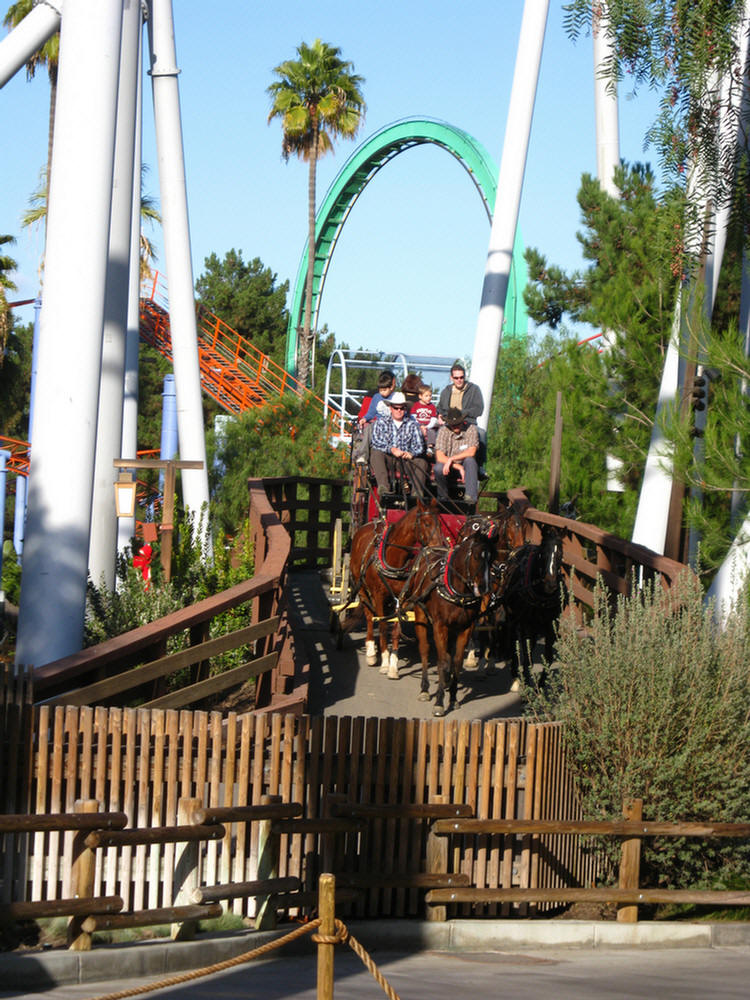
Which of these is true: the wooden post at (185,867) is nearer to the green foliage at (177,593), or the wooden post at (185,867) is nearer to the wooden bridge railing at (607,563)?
the wooden bridge railing at (607,563)

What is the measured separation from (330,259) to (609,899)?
163ft

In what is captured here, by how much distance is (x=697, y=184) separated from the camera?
1108 centimetres

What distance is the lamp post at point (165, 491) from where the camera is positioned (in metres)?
14.3

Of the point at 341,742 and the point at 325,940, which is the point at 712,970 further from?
the point at 325,940

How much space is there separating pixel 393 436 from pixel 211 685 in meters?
6.54

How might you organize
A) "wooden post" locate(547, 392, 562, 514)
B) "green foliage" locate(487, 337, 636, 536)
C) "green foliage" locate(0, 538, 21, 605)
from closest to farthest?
"green foliage" locate(487, 337, 636, 536) < "wooden post" locate(547, 392, 562, 514) < "green foliage" locate(0, 538, 21, 605)

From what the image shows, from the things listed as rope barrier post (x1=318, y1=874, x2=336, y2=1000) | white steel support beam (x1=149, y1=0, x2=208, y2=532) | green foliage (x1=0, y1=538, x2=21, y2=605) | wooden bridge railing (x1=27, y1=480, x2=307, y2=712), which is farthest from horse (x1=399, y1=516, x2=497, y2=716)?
green foliage (x1=0, y1=538, x2=21, y2=605)

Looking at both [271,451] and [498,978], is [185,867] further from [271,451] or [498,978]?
[271,451]

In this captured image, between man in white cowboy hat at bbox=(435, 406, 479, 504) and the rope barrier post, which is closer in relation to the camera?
the rope barrier post

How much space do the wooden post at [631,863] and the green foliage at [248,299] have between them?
60398 mm

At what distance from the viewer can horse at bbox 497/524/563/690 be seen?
12836mm

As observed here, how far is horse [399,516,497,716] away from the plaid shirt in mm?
2449

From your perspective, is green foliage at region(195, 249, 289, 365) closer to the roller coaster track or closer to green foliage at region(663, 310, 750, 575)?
the roller coaster track

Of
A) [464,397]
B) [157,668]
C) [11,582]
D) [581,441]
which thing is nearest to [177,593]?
[464,397]
